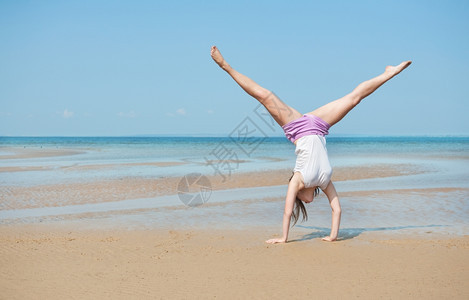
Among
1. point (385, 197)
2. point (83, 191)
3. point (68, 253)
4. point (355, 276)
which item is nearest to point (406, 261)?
point (355, 276)

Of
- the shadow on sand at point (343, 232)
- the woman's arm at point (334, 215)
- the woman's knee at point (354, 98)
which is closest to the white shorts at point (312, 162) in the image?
the woman's arm at point (334, 215)

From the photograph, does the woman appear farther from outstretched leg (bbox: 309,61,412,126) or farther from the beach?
the beach

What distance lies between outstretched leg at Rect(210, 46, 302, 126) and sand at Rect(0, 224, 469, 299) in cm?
176

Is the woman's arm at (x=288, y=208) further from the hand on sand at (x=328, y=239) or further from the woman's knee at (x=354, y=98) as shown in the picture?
the woman's knee at (x=354, y=98)

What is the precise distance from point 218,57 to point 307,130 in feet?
5.29

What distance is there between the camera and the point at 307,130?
6.24 m

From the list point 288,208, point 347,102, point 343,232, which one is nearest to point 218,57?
point 347,102

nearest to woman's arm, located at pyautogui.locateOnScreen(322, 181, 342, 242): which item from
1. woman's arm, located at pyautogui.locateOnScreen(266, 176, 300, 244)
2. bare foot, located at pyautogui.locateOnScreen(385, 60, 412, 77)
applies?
woman's arm, located at pyautogui.locateOnScreen(266, 176, 300, 244)

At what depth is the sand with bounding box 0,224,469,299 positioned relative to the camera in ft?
13.7

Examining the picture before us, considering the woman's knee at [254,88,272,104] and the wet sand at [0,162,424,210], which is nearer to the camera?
the woman's knee at [254,88,272,104]

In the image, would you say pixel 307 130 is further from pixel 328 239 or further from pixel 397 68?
pixel 397 68

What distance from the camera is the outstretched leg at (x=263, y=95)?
20.1 ft

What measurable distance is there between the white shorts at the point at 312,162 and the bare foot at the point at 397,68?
5.01 feet

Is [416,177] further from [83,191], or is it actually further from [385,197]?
[83,191]
